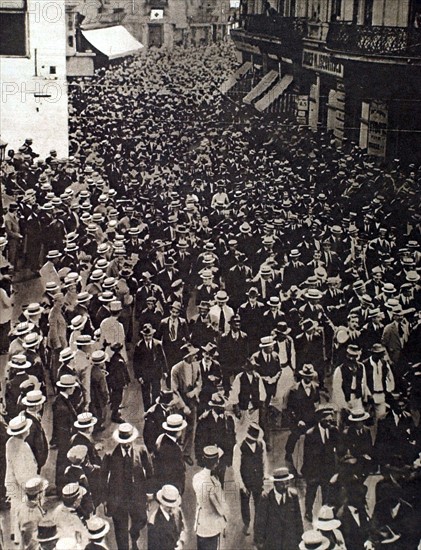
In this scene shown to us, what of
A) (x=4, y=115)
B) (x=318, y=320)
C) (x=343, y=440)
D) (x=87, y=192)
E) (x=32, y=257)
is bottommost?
(x=343, y=440)

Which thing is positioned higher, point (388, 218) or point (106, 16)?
point (106, 16)

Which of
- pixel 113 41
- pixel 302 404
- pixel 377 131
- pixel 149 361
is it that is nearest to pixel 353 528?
pixel 302 404

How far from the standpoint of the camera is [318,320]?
4.38 metres

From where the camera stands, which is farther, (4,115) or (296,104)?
(296,104)

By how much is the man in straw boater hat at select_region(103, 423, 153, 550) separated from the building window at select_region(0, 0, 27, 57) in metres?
2.26

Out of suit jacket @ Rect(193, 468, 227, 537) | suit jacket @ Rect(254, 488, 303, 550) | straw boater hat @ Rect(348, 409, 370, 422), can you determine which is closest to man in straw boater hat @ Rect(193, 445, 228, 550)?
suit jacket @ Rect(193, 468, 227, 537)

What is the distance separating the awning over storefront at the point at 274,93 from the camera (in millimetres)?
4367

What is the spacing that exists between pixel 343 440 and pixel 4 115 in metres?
2.77

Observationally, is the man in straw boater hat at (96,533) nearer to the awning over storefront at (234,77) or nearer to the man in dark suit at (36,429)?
the man in dark suit at (36,429)

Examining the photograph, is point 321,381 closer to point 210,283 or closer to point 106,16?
point 210,283

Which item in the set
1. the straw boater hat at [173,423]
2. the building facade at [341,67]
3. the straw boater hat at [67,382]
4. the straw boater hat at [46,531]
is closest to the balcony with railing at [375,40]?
the building facade at [341,67]

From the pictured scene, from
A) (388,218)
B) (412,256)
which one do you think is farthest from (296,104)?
(412,256)

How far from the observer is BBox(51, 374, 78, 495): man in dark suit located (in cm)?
398

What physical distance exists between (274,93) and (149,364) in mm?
1827
